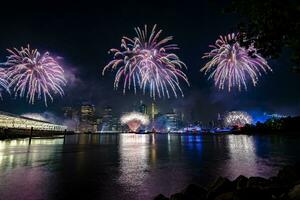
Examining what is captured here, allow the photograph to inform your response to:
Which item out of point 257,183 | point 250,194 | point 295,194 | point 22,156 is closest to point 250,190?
point 250,194

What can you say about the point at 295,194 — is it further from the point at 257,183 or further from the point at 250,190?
the point at 257,183

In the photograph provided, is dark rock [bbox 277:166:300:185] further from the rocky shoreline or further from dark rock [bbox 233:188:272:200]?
dark rock [bbox 233:188:272:200]

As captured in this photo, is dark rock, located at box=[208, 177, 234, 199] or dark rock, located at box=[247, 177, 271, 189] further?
dark rock, located at box=[208, 177, 234, 199]

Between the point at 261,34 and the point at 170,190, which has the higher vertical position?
the point at 261,34

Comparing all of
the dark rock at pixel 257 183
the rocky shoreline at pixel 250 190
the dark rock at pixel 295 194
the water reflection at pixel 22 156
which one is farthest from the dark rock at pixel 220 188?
the water reflection at pixel 22 156

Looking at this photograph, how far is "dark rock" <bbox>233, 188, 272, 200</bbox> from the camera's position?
10200 mm

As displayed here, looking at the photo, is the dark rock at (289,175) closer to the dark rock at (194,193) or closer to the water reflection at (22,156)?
the dark rock at (194,193)

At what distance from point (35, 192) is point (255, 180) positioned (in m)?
14.9

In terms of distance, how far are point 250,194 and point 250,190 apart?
27 centimetres

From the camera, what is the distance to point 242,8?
11.3 metres

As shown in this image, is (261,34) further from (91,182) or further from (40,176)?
(40,176)

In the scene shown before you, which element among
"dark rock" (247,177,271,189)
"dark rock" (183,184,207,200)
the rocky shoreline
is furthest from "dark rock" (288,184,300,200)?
"dark rock" (183,184,207,200)

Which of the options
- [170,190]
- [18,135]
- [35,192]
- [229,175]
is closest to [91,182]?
[35,192]

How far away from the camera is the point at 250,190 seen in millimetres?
10625
